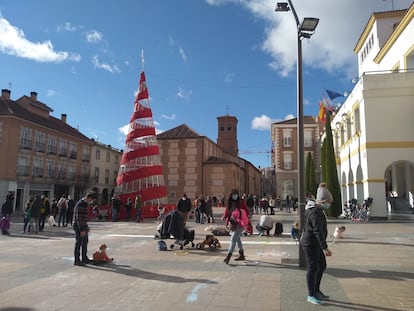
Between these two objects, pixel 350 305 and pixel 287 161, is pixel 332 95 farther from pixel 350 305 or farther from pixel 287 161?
pixel 350 305

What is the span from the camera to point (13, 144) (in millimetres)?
39000

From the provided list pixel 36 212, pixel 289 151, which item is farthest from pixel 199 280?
pixel 289 151

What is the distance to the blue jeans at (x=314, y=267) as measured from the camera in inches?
209

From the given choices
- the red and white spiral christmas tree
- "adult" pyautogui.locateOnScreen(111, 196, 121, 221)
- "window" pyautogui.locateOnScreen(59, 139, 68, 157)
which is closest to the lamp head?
"adult" pyautogui.locateOnScreen(111, 196, 121, 221)

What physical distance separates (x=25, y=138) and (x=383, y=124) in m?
37.2

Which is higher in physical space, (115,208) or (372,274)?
(115,208)

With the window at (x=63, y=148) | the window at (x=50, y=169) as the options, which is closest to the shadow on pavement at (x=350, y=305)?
the window at (x=50, y=169)

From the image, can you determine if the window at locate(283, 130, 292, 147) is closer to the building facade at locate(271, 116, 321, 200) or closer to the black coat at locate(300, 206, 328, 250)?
the building facade at locate(271, 116, 321, 200)

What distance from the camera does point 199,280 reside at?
670 cm

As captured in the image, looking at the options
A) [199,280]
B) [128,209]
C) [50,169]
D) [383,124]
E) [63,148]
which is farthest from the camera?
[63,148]

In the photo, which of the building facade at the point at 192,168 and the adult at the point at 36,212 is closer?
the adult at the point at 36,212

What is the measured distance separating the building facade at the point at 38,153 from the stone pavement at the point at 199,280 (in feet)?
106

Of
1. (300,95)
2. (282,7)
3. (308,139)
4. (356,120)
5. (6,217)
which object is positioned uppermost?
(308,139)

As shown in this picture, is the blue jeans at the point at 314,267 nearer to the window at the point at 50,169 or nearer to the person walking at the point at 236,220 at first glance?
the person walking at the point at 236,220
